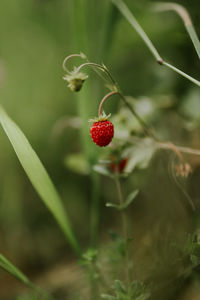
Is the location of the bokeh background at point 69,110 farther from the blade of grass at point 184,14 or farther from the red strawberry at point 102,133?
the red strawberry at point 102,133

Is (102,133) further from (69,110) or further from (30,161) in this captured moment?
(69,110)

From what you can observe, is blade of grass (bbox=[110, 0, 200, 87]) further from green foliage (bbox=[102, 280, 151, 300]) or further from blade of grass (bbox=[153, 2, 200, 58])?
green foliage (bbox=[102, 280, 151, 300])

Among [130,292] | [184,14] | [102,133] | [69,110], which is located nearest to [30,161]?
[102,133]

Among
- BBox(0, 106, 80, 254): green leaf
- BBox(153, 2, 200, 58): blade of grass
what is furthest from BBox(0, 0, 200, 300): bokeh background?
BBox(0, 106, 80, 254): green leaf

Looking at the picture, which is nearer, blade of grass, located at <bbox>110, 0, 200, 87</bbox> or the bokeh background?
blade of grass, located at <bbox>110, 0, 200, 87</bbox>

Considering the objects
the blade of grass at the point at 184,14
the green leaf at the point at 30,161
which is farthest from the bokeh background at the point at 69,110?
the green leaf at the point at 30,161

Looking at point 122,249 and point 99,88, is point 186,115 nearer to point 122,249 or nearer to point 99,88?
point 99,88

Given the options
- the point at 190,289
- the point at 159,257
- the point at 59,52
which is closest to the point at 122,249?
the point at 159,257

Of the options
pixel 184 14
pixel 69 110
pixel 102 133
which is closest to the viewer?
pixel 102 133
